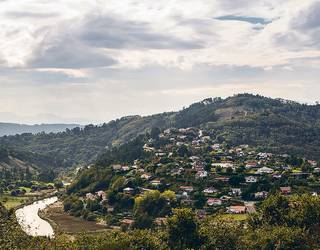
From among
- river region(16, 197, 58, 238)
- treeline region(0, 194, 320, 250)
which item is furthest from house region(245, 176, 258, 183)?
treeline region(0, 194, 320, 250)

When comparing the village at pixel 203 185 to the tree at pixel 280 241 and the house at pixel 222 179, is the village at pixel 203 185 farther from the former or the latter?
the tree at pixel 280 241

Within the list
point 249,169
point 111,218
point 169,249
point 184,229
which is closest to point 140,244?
point 169,249

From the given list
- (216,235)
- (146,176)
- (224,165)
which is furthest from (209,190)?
(216,235)

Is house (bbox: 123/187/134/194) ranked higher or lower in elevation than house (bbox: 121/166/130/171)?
lower

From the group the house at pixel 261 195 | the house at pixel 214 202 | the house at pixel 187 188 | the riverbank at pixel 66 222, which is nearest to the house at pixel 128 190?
the house at pixel 187 188

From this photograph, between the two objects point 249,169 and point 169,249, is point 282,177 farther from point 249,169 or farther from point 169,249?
point 169,249

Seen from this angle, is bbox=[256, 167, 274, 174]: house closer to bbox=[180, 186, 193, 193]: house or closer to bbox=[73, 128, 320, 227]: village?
bbox=[73, 128, 320, 227]: village
